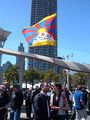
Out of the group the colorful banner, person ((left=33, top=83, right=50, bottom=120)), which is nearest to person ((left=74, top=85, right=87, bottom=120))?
person ((left=33, top=83, right=50, bottom=120))

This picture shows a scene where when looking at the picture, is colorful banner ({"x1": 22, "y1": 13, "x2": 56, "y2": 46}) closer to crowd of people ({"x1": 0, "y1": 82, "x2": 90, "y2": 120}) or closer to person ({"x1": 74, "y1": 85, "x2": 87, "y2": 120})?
person ({"x1": 74, "y1": 85, "x2": 87, "y2": 120})

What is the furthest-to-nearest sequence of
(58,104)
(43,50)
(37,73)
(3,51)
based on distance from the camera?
(43,50)
(37,73)
(3,51)
(58,104)

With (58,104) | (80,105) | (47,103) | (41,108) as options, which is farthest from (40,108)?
(80,105)

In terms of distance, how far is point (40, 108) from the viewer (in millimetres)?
8562

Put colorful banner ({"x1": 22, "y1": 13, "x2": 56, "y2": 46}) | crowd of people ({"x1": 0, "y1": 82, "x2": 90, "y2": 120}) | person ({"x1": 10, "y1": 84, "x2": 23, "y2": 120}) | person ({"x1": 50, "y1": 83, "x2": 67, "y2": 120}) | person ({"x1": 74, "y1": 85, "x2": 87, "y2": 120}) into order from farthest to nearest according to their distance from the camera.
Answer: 1. colorful banner ({"x1": 22, "y1": 13, "x2": 56, "y2": 46})
2. person ({"x1": 74, "y1": 85, "x2": 87, "y2": 120})
3. person ({"x1": 10, "y1": 84, "x2": 23, "y2": 120})
4. person ({"x1": 50, "y1": 83, "x2": 67, "y2": 120})
5. crowd of people ({"x1": 0, "y1": 82, "x2": 90, "y2": 120})

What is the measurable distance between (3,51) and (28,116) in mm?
4448

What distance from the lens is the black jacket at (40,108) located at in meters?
8.52

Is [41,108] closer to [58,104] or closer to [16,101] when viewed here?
[58,104]

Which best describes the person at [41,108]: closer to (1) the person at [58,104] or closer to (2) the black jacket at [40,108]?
(2) the black jacket at [40,108]

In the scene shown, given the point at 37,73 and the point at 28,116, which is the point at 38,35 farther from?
the point at 37,73

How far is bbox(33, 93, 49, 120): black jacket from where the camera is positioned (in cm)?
852

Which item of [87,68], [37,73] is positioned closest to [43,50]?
[37,73]

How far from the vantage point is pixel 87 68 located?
23.3 meters

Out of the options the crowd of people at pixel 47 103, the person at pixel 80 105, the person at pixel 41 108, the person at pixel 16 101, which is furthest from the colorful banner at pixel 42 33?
the person at pixel 41 108
